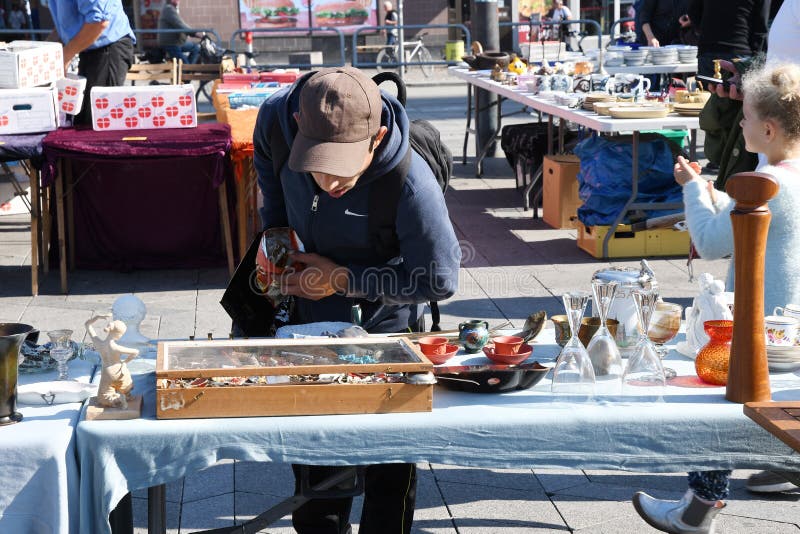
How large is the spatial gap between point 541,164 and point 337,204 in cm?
577

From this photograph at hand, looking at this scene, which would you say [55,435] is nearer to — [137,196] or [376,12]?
[137,196]

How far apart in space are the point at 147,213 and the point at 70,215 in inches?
18.1

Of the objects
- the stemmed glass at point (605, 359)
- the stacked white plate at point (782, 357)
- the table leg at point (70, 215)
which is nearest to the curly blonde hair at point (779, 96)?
the stacked white plate at point (782, 357)

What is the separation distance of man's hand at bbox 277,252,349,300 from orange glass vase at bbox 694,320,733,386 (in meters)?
0.96

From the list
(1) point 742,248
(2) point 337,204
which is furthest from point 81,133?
(1) point 742,248

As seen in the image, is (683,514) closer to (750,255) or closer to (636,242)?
(750,255)

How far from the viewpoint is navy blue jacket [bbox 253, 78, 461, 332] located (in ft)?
9.21

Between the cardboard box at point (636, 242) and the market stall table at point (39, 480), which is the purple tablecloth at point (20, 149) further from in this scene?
the market stall table at point (39, 480)

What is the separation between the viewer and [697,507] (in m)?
2.91

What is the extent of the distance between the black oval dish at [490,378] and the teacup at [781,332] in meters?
0.59

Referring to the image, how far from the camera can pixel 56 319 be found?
18.6ft

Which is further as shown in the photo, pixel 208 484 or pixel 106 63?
pixel 106 63

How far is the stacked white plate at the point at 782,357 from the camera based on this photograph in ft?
8.45

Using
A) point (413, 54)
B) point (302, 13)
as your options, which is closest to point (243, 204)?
point (413, 54)
